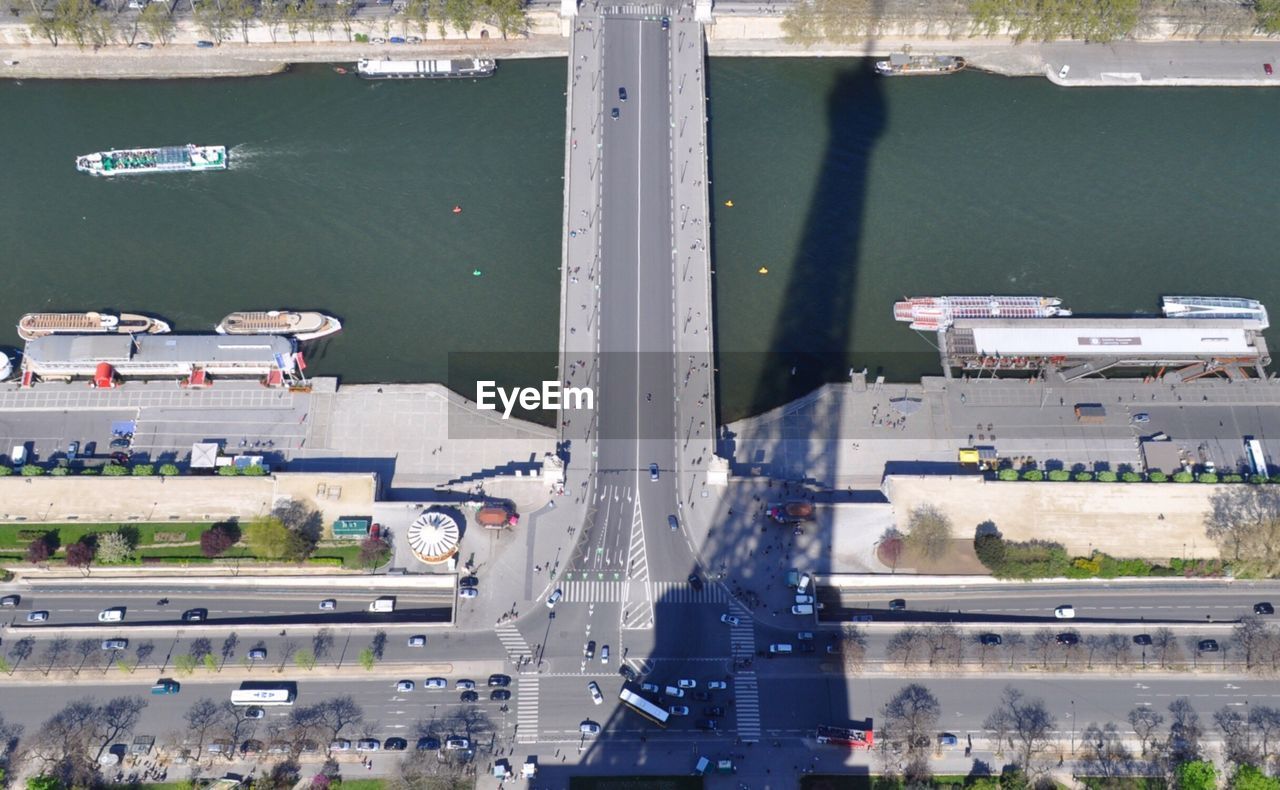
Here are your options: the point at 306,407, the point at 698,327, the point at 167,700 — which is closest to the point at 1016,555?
the point at 698,327

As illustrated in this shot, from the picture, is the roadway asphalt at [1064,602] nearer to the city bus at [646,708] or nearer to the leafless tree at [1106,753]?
the leafless tree at [1106,753]

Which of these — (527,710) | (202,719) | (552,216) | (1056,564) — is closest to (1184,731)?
(1056,564)

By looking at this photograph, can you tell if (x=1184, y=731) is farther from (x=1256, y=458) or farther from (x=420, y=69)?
(x=420, y=69)

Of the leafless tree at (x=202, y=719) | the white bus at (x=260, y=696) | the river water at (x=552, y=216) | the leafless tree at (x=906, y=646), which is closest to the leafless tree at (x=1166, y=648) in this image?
the leafless tree at (x=906, y=646)

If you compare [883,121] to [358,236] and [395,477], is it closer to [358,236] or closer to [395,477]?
[358,236]

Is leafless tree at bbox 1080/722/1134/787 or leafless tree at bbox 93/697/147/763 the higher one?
leafless tree at bbox 93/697/147/763

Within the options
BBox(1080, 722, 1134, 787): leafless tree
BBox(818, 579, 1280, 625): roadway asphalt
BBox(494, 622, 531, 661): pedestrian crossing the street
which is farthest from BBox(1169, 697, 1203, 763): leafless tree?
BBox(494, 622, 531, 661): pedestrian crossing the street

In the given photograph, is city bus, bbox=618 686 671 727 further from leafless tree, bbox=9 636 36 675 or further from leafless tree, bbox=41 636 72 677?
leafless tree, bbox=9 636 36 675
